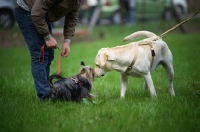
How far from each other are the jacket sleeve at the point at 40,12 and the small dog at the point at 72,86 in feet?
2.98

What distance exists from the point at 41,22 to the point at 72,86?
1206 mm

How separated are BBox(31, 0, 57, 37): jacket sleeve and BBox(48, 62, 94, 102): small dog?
0.91 m

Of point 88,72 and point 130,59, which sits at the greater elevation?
point 130,59

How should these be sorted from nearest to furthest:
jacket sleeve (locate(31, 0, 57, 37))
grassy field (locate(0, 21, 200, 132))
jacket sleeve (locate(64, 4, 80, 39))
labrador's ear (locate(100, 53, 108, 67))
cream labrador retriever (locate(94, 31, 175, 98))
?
grassy field (locate(0, 21, 200, 132)), jacket sleeve (locate(31, 0, 57, 37)), labrador's ear (locate(100, 53, 108, 67)), cream labrador retriever (locate(94, 31, 175, 98)), jacket sleeve (locate(64, 4, 80, 39))

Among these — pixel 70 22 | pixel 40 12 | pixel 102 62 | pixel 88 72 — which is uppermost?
pixel 40 12

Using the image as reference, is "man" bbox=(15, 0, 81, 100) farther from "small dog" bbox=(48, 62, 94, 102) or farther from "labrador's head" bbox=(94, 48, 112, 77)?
"labrador's head" bbox=(94, 48, 112, 77)

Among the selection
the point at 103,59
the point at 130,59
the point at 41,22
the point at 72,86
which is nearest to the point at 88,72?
the point at 72,86

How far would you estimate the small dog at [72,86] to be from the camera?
16.3 ft

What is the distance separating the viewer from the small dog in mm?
4968

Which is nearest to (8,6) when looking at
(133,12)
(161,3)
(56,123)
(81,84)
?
(133,12)

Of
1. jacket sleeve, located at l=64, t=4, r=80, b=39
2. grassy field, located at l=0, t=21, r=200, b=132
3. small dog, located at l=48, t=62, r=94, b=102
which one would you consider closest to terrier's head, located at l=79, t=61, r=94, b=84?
small dog, located at l=48, t=62, r=94, b=102

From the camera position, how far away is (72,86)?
5016mm

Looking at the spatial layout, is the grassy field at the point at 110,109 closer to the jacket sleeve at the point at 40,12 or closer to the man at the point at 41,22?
the man at the point at 41,22

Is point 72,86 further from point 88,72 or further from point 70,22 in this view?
point 70,22
